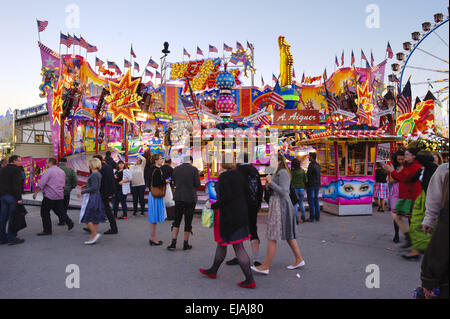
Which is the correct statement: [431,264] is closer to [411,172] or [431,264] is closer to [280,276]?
[280,276]

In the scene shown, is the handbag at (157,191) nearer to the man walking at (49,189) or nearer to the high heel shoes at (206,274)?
the high heel shoes at (206,274)

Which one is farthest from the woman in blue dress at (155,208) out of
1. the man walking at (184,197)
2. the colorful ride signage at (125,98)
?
the colorful ride signage at (125,98)

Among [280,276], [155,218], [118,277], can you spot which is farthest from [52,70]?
[280,276]

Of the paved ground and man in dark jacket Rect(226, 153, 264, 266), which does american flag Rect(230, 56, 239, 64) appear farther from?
man in dark jacket Rect(226, 153, 264, 266)

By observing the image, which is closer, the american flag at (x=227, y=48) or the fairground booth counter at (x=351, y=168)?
the fairground booth counter at (x=351, y=168)

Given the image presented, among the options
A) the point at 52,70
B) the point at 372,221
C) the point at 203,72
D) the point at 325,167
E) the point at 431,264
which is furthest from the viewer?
the point at 203,72

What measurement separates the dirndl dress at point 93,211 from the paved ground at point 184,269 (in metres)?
0.52

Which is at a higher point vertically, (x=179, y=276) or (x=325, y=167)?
(x=325, y=167)

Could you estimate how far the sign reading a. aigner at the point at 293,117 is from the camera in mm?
14859

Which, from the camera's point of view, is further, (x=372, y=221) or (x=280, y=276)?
(x=372, y=221)

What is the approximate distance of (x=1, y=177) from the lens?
639cm

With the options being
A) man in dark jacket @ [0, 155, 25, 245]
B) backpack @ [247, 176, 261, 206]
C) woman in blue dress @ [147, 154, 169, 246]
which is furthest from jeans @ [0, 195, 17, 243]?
backpack @ [247, 176, 261, 206]

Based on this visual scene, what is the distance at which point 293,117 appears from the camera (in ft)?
49.6

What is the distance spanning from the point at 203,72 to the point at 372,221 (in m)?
27.7
